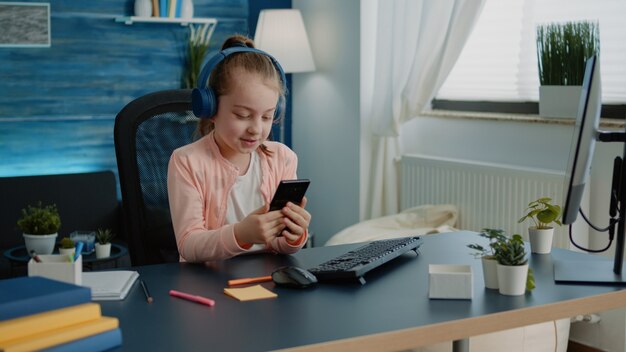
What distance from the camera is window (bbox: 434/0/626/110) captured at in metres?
3.49

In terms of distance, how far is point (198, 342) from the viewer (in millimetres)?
1341

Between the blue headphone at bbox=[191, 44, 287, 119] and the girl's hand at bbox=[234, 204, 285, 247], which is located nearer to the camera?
the girl's hand at bbox=[234, 204, 285, 247]

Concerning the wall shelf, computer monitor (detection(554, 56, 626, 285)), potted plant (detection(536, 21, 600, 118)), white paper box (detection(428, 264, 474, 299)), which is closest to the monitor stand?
computer monitor (detection(554, 56, 626, 285))

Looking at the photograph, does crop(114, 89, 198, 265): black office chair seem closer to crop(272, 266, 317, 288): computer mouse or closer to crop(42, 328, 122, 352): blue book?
crop(272, 266, 317, 288): computer mouse

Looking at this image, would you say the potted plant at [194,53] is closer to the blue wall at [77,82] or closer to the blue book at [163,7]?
the blue wall at [77,82]

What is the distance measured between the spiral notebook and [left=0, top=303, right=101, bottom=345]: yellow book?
0.29 meters

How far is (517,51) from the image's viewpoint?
4008mm

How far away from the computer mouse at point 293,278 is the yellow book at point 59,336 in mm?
429

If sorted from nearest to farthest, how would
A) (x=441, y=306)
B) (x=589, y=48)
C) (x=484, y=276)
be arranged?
(x=441, y=306) < (x=484, y=276) < (x=589, y=48)

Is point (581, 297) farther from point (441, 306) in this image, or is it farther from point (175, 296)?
point (175, 296)

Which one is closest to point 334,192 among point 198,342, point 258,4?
point 258,4

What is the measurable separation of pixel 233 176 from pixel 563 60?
1.80 m

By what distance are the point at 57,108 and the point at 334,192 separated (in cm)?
156

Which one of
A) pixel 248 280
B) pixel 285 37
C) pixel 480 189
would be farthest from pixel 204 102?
pixel 285 37
